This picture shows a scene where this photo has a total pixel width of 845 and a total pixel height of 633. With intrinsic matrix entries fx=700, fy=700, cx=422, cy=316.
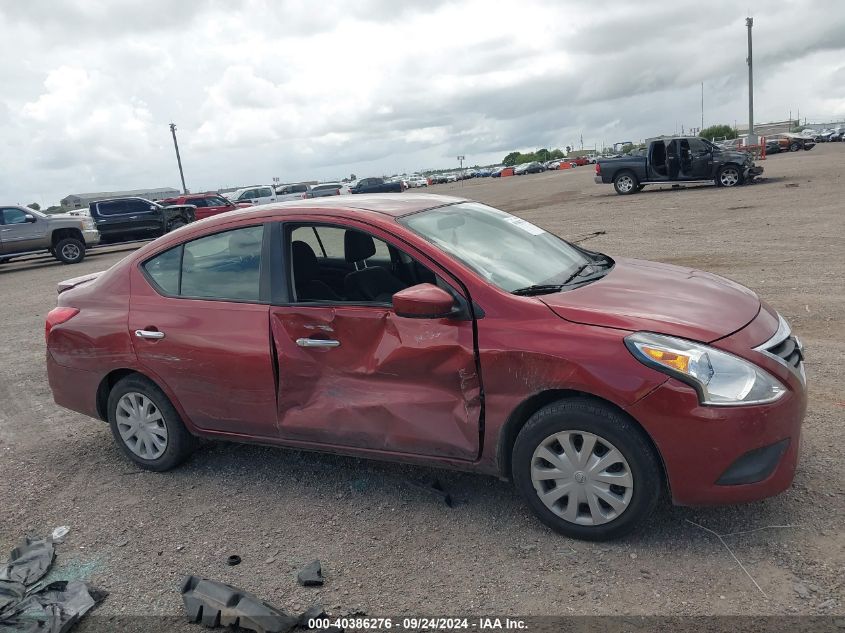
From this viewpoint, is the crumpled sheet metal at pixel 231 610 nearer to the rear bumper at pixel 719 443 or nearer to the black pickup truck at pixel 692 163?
the rear bumper at pixel 719 443

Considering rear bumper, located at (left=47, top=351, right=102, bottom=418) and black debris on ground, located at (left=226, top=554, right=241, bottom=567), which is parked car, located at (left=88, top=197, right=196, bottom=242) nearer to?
rear bumper, located at (left=47, top=351, right=102, bottom=418)

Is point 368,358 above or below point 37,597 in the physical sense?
above

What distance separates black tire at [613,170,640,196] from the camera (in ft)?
81.0

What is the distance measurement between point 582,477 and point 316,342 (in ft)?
5.14

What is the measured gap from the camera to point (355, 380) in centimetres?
376

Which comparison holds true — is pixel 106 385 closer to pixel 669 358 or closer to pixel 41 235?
pixel 669 358

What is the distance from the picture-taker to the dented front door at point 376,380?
11.5 feet

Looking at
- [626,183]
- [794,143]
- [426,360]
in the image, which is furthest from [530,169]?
[426,360]

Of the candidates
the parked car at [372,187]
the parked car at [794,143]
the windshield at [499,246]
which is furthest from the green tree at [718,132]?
the windshield at [499,246]

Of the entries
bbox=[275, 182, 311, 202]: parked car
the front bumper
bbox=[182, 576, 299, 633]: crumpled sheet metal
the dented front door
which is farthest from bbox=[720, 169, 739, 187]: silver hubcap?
bbox=[275, 182, 311, 202]: parked car

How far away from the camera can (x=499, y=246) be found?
414 cm

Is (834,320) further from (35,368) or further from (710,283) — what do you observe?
(35,368)

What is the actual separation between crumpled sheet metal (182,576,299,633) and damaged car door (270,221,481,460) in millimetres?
1033

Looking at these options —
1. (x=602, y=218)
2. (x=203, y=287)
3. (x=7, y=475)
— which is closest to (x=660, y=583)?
(x=203, y=287)
